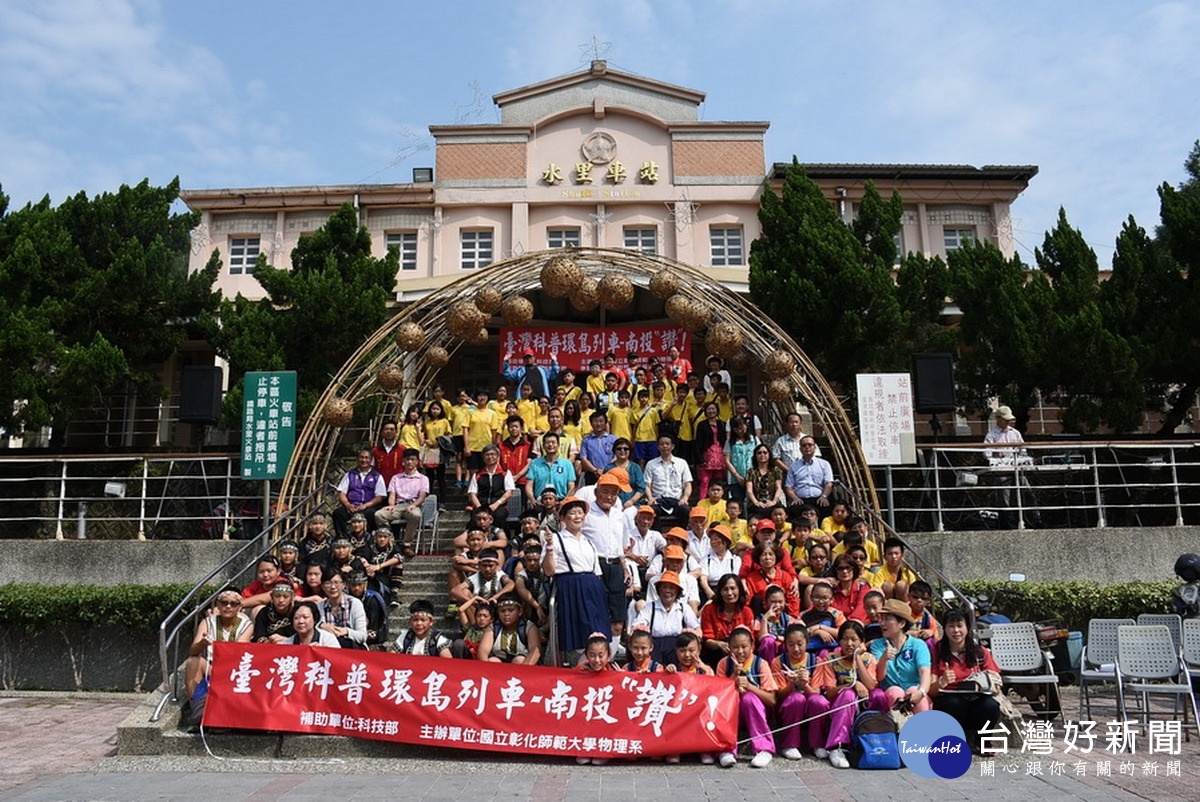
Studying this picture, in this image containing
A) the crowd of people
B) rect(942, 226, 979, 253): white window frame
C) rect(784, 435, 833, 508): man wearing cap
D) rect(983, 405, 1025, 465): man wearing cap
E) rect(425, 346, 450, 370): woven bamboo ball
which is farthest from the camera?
rect(942, 226, 979, 253): white window frame

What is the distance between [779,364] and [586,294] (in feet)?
9.64

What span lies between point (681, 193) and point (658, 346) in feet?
15.9

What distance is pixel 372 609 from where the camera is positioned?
27.3 ft

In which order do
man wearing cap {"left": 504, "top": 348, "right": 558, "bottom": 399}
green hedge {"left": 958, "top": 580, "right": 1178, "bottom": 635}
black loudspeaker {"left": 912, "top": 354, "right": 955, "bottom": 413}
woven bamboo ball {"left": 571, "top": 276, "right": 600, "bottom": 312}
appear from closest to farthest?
green hedge {"left": 958, "top": 580, "right": 1178, "bottom": 635} → black loudspeaker {"left": 912, "top": 354, "right": 955, "bottom": 413} → woven bamboo ball {"left": 571, "top": 276, "right": 600, "bottom": 312} → man wearing cap {"left": 504, "top": 348, "right": 558, "bottom": 399}

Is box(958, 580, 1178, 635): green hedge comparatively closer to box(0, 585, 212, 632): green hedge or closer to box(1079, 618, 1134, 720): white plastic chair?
box(1079, 618, 1134, 720): white plastic chair

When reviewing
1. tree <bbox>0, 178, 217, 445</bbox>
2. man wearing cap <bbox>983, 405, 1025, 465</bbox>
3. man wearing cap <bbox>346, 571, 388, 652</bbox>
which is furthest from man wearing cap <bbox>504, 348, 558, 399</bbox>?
man wearing cap <bbox>983, 405, 1025, 465</bbox>

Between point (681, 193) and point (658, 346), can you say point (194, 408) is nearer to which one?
point (658, 346)

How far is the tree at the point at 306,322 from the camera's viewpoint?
48.0 ft

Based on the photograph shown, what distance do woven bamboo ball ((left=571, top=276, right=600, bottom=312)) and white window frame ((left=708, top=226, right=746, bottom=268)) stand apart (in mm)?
7521

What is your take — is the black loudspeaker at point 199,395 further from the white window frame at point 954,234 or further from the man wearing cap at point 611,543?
the white window frame at point 954,234

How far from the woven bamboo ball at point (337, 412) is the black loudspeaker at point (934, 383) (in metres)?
7.53

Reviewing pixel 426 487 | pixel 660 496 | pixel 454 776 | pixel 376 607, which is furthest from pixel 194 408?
pixel 454 776

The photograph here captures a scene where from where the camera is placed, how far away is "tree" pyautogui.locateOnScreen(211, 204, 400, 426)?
14633mm

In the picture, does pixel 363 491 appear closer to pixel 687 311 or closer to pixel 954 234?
pixel 687 311
